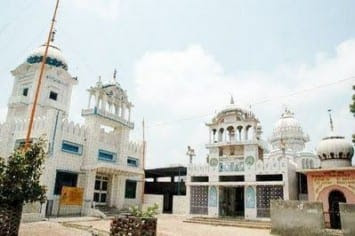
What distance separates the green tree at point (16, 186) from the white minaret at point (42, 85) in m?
15.6

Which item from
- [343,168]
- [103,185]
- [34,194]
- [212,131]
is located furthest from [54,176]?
[343,168]

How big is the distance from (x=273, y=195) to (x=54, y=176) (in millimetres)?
15646

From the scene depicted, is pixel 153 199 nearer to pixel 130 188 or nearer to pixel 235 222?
pixel 130 188

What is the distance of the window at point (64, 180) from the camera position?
20.3 m

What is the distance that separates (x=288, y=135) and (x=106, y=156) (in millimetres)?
18924

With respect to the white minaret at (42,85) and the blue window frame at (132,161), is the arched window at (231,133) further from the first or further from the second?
the white minaret at (42,85)

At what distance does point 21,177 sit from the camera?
31.1ft

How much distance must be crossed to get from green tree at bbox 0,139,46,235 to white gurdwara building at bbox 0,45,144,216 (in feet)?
30.8

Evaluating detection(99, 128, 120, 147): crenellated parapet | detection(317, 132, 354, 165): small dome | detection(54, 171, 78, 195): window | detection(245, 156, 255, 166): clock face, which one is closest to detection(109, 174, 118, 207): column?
detection(99, 128, 120, 147): crenellated parapet

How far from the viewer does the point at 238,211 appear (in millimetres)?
24859

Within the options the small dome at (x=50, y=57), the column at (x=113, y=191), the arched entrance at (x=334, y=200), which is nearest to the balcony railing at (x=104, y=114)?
the column at (x=113, y=191)

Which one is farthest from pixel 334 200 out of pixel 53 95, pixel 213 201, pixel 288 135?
pixel 53 95

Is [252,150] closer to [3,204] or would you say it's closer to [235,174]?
[235,174]

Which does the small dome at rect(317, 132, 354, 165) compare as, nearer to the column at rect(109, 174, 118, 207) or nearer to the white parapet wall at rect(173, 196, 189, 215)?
the white parapet wall at rect(173, 196, 189, 215)
